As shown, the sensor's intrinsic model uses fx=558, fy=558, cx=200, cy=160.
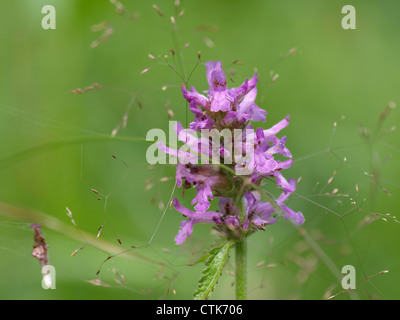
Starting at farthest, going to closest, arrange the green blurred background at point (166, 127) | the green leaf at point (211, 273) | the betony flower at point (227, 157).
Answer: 1. the green blurred background at point (166, 127)
2. the betony flower at point (227, 157)
3. the green leaf at point (211, 273)

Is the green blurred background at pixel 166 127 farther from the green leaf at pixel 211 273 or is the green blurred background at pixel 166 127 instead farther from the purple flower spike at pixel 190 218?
the green leaf at pixel 211 273

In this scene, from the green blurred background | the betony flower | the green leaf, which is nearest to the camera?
the green leaf

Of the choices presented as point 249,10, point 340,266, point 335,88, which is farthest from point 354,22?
point 340,266

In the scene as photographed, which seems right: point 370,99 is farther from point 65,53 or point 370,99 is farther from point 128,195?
point 65,53

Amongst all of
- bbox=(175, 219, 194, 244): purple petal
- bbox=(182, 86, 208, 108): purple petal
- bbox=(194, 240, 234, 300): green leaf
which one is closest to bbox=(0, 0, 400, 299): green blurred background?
bbox=(175, 219, 194, 244): purple petal

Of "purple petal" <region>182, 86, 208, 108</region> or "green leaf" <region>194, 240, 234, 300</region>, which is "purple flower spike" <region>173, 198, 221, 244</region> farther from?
"purple petal" <region>182, 86, 208, 108</region>

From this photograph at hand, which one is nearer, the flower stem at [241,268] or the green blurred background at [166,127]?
the flower stem at [241,268]

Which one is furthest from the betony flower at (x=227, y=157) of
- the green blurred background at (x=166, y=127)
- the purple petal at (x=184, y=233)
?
the green blurred background at (x=166, y=127)
